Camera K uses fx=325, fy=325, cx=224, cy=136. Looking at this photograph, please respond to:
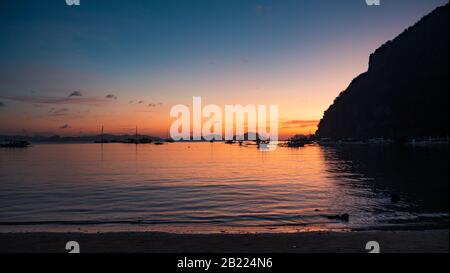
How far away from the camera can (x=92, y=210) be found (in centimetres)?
2341

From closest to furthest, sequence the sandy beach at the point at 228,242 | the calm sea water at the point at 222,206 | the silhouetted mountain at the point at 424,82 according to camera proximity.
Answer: the sandy beach at the point at 228,242, the calm sea water at the point at 222,206, the silhouetted mountain at the point at 424,82

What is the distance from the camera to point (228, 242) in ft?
43.3

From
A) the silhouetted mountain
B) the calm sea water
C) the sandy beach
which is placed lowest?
the calm sea water

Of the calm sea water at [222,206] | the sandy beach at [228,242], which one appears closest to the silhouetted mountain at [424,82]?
the calm sea water at [222,206]

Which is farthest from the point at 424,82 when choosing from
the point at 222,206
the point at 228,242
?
the point at 228,242

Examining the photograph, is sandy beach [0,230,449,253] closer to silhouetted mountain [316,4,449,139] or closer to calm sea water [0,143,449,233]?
calm sea water [0,143,449,233]

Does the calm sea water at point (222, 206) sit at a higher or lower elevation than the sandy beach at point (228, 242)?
lower

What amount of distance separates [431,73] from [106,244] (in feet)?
661

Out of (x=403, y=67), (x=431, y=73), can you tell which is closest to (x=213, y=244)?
(x=431, y=73)

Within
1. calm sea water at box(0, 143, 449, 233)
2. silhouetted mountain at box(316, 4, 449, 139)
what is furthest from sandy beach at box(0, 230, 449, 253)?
silhouetted mountain at box(316, 4, 449, 139)

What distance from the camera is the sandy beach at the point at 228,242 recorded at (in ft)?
38.8

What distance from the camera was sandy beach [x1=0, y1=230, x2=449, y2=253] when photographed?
1183 cm

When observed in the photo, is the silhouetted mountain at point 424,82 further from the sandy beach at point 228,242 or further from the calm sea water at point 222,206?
the sandy beach at point 228,242

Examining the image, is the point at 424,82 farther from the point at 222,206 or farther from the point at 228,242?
the point at 228,242
